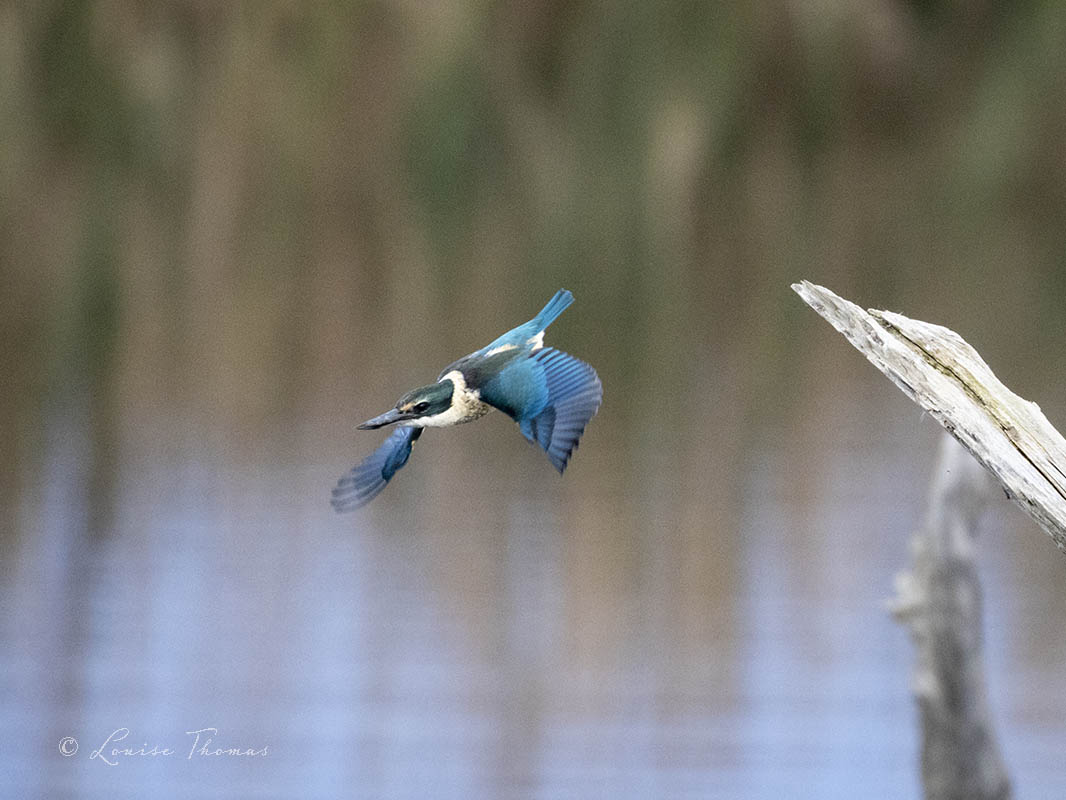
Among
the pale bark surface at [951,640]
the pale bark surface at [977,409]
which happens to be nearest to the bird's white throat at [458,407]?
Answer: the pale bark surface at [977,409]

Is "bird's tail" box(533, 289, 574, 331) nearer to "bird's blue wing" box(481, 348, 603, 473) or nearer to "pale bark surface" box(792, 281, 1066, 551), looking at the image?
"bird's blue wing" box(481, 348, 603, 473)

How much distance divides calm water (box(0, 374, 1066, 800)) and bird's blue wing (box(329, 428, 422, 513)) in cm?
785

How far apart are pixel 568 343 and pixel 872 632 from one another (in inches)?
119

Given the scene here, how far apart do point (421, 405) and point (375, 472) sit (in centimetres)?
14

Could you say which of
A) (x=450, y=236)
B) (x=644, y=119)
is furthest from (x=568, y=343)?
(x=644, y=119)

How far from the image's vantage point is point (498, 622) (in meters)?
11.9

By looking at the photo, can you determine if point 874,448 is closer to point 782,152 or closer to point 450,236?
point 450,236

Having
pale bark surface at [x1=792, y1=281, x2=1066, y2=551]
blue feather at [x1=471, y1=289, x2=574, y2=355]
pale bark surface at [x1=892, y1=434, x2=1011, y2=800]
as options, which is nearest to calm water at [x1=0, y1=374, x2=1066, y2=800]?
pale bark surface at [x1=892, y1=434, x2=1011, y2=800]

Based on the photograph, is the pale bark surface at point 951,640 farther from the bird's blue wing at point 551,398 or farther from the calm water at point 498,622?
the calm water at point 498,622

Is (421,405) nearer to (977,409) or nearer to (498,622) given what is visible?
(977,409)

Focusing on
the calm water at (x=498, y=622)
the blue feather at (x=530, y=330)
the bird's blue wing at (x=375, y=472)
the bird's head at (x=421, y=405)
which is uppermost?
the calm water at (x=498, y=622)

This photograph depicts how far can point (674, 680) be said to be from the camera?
11703 mm

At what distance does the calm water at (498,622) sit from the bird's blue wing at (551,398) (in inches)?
314

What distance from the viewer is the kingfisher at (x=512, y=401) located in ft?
7.29
